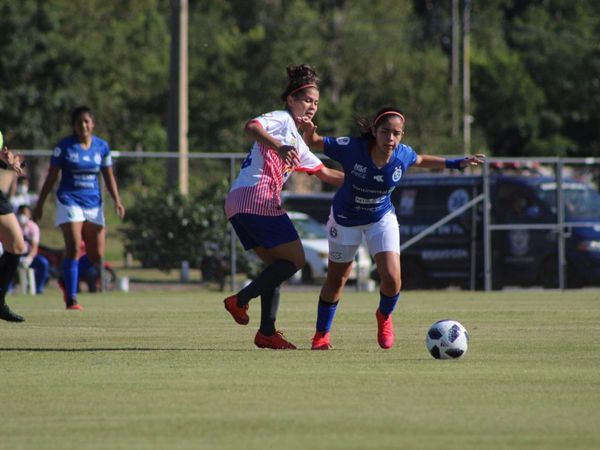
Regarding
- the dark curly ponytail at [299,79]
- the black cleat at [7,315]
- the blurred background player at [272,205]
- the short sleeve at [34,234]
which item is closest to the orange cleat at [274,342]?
the blurred background player at [272,205]

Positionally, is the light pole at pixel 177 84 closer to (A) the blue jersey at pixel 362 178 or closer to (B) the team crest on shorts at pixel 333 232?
(B) the team crest on shorts at pixel 333 232

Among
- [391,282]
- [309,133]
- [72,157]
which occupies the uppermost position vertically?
[72,157]

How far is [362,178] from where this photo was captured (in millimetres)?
10992

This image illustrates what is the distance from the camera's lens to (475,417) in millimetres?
7363

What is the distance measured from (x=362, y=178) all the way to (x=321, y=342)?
4.32 feet

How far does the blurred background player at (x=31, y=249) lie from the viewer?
22812 millimetres

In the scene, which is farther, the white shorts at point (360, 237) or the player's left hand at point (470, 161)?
the player's left hand at point (470, 161)

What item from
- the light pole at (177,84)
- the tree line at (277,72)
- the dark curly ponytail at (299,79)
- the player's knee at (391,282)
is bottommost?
the player's knee at (391,282)

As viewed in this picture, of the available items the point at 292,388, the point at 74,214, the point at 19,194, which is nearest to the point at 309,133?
the point at 292,388

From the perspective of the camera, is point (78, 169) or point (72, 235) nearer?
point (72, 235)

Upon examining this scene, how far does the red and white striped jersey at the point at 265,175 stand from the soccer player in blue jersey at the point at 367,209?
0.19 metres

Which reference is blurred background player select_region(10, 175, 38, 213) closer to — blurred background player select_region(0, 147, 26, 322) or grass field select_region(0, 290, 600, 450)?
grass field select_region(0, 290, 600, 450)

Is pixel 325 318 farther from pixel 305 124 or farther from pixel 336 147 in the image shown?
pixel 305 124

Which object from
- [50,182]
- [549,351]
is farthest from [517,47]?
[549,351]
